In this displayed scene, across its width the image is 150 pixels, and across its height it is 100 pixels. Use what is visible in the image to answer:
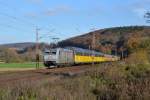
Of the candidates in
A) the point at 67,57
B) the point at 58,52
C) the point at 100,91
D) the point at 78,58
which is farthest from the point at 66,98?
the point at 78,58

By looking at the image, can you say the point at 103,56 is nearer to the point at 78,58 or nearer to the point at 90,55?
the point at 90,55

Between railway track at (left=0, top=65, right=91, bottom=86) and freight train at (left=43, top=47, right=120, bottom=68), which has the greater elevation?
freight train at (left=43, top=47, right=120, bottom=68)

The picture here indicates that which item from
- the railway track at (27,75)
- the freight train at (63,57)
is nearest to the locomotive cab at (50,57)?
the freight train at (63,57)

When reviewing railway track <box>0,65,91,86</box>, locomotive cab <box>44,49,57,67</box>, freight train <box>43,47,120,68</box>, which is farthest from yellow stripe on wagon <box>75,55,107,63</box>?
railway track <box>0,65,91,86</box>

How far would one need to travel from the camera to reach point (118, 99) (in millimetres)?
16781

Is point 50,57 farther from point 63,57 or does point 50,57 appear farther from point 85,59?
point 85,59

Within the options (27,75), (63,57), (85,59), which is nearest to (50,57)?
(63,57)

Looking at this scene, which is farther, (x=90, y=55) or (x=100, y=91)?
(x=90, y=55)

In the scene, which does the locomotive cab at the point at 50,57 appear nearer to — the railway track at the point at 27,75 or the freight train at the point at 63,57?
the freight train at the point at 63,57

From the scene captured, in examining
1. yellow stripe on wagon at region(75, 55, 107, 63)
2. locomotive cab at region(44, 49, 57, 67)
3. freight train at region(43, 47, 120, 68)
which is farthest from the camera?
yellow stripe on wagon at region(75, 55, 107, 63)

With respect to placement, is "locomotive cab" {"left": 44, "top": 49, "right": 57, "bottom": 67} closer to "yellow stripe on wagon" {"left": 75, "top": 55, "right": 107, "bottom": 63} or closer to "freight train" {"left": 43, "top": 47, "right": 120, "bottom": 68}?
"freight train" {"left": 43, "top": 47, "right": 120, "bottom": 68}

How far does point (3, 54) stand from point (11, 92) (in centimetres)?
12261

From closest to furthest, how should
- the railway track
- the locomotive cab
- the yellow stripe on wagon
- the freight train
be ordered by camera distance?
the railway track < the locomotive cab < the freight train < the yellow stripe on wagon

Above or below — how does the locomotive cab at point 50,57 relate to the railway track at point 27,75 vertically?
above
